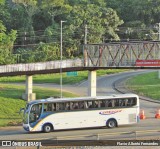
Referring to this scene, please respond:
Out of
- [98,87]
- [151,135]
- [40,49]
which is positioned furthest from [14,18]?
[151,135]

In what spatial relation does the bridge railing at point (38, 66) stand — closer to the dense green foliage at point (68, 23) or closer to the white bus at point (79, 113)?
the white bus at point (79, 113)

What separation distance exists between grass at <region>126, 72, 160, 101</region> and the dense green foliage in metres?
21.0

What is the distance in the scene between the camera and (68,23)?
101 metres

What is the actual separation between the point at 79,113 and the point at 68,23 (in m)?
63.8

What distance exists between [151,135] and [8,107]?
23.2m

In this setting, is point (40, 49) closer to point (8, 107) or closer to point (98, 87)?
point (98, 87)

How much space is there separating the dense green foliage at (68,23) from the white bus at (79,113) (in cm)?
5366

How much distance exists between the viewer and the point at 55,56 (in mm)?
95750

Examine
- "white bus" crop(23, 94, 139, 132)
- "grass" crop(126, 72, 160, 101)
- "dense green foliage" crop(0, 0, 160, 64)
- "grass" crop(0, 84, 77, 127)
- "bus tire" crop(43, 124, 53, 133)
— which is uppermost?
"dense green foliage" crop(0, 0, 160, 64)

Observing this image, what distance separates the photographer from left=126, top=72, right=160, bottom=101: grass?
66.1 m

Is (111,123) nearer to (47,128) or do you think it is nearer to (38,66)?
(47,128)

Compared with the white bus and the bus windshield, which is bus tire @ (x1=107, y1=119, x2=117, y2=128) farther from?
the bus windshield

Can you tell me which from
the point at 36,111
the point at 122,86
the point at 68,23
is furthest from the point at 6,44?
the point at 36,111

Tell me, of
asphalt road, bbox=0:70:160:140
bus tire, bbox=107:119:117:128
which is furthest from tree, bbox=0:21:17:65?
bus tire, bbox=107:119:117:128
